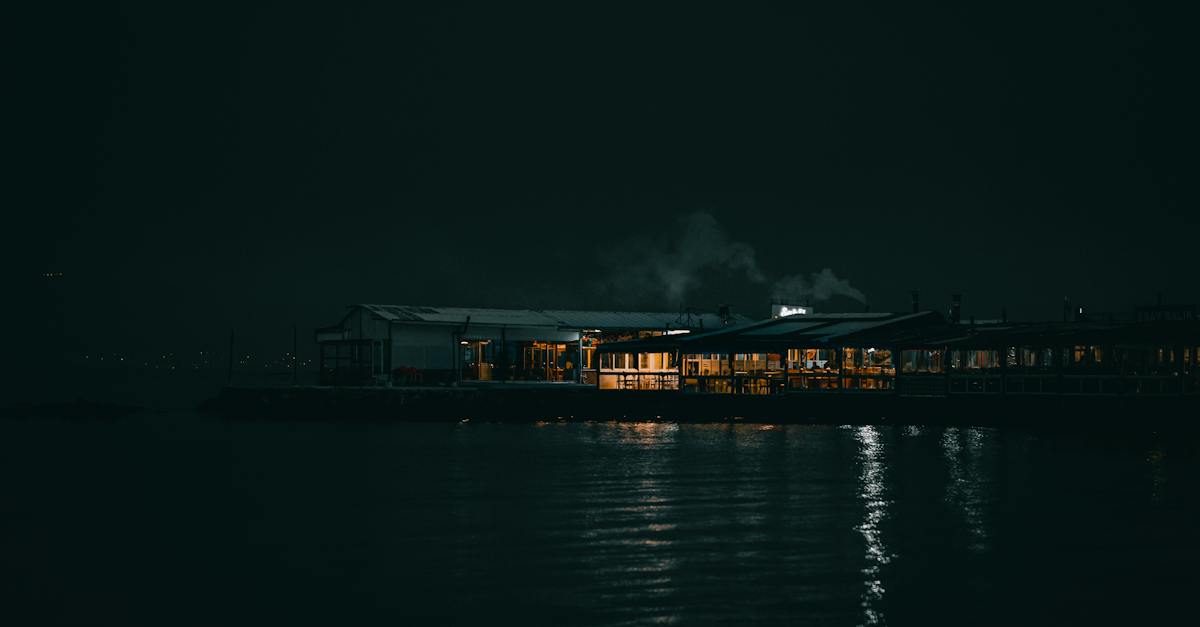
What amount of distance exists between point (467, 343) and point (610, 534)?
49374mm

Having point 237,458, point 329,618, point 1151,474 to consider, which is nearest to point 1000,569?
point 329,618

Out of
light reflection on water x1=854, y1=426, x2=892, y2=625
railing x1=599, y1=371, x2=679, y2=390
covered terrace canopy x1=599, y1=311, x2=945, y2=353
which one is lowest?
light reflection on water x1=854, y1=426, x2=892, y2=625

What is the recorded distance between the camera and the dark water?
19281 mm

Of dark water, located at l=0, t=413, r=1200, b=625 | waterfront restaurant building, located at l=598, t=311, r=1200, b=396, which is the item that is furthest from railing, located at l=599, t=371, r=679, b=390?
dark water, located at l=0, t=413, r=1200, b=625

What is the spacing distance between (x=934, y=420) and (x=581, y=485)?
82.9 ft

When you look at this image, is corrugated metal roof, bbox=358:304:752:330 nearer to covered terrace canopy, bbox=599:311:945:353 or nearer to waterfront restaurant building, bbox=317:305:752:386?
waterfront restaurant building, bbox=317:305:752:386

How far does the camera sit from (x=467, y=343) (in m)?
74.2

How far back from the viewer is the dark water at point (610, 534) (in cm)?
1928

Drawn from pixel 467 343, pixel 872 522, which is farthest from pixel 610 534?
pixel 467 343

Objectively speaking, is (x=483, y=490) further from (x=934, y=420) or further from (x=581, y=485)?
(x=934, y=420)

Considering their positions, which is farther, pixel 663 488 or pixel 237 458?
pixel 237 458

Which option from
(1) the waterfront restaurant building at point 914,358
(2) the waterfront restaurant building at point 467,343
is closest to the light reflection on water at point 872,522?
(1) the waterfront restaurant building at point 914,358

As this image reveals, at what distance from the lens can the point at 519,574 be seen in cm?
2130

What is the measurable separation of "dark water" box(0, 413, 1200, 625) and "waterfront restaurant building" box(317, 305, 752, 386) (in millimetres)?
21928
